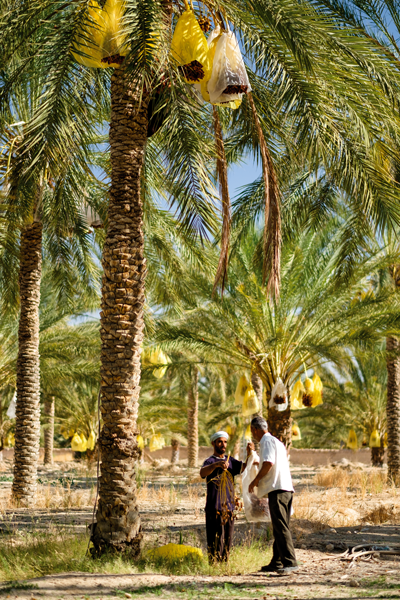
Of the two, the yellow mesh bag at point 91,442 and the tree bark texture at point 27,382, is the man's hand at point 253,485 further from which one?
the yellow mesh bag at point 91,442

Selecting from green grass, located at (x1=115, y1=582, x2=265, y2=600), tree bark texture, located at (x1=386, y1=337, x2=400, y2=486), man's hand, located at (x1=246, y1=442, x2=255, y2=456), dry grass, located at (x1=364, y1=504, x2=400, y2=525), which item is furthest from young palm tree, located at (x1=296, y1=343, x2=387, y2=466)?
green grass, located at (x1=115, y1=582, x2=265, y2=600)

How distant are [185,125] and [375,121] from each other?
211 centimetres

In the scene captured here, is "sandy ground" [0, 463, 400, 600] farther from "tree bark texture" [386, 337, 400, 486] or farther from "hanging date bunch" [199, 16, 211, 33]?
"hanging date bunch" [199, 16, 211, 33]

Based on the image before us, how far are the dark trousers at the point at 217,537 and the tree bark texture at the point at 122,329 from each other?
717mm

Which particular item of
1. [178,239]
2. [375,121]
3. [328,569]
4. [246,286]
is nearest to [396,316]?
[246,286]

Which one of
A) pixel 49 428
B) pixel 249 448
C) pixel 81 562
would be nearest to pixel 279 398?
pixel 249 448

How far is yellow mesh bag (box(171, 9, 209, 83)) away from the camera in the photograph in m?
5.89

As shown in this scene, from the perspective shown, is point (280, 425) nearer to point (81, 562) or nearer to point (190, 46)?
point (81, 562)

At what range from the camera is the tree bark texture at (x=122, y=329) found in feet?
21.4

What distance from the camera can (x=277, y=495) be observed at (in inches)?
249

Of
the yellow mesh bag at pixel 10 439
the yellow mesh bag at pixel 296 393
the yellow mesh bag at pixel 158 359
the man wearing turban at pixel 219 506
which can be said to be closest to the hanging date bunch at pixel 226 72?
the man wearing turban at pixel 219 506

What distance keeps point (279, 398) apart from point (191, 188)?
5160 millimetres

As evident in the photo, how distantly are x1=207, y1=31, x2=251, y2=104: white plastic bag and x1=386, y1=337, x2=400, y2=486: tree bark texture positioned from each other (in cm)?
1137

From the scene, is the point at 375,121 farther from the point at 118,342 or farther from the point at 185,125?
the point at 118,342
